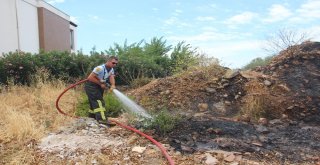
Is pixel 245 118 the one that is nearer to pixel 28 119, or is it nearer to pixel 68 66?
pixel 28 119

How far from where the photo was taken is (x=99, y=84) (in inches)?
297

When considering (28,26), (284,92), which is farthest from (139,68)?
(28,26)

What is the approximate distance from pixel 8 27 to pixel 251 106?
41.0 ft

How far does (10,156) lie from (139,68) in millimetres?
7914

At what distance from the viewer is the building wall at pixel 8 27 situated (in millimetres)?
16641

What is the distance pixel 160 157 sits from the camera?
573cm

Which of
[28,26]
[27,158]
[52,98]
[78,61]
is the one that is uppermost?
[28,26]

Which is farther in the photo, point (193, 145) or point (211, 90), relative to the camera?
point (211, 90)

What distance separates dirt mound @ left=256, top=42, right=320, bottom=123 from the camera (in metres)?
8.28

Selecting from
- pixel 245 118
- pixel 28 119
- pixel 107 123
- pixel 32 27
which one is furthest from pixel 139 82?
pixel 32 27

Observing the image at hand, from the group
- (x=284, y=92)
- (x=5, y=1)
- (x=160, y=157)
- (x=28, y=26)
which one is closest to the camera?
(x=160, y=157)

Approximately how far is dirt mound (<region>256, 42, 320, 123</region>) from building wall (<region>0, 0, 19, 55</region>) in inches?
416

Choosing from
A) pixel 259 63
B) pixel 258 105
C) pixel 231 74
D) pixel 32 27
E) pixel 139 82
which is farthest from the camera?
pixel 32 27

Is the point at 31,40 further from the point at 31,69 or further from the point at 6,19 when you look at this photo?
the point at 31,69
